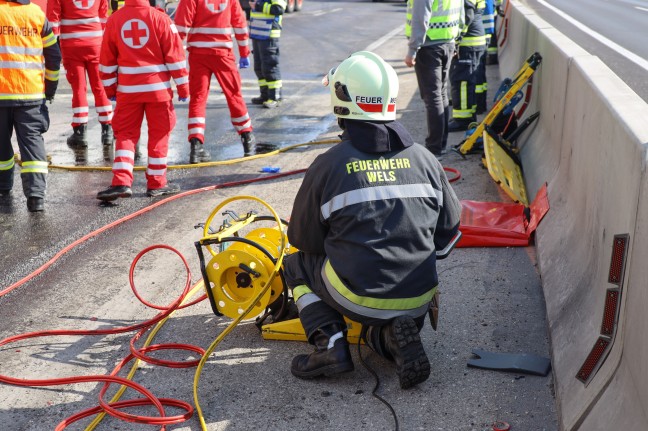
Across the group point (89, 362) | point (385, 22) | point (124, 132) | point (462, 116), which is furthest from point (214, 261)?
point (385, 22)

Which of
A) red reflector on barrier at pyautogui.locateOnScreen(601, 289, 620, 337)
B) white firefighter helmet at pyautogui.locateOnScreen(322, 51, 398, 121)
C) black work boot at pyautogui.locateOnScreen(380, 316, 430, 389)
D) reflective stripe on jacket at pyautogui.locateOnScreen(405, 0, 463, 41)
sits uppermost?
white firefighter helmet at pyautogui.locateOnScreen(322, 51, 398, 121)

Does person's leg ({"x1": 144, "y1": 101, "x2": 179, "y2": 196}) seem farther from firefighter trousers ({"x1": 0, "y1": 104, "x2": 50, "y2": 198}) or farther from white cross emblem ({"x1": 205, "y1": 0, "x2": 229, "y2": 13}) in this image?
white cross emblem ({"x1": 205, "y1": 0, "x2": 229, "y2": 13})

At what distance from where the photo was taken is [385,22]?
25.2 metres

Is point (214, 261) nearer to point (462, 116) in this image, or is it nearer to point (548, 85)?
point (548, 85)

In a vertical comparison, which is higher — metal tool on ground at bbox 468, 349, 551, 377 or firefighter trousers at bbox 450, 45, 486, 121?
firefighter trousers at bbox 450, 45, 486, 121

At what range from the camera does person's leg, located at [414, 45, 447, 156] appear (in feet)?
28.3

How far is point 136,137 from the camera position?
25.4 ft

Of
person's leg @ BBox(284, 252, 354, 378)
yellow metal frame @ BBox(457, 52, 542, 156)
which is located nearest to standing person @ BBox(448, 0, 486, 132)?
yellow metal frame @ BBox(457, 52, 542, 156)

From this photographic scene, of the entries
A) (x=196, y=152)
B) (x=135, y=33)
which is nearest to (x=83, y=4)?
(x=196, y=152)

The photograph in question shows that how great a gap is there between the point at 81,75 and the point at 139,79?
2439 mm

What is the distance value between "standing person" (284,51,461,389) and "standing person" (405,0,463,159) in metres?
4.13

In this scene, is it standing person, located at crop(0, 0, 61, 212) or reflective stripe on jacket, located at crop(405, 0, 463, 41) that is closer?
standing person, located at crop(0, 0, 61, 212)

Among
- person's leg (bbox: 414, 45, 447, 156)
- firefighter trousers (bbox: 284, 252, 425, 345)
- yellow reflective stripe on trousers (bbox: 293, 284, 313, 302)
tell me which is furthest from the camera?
person's leg (bbox: 414, 45, 447, 156)

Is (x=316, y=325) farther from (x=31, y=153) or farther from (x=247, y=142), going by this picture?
(x=247, y=142)
